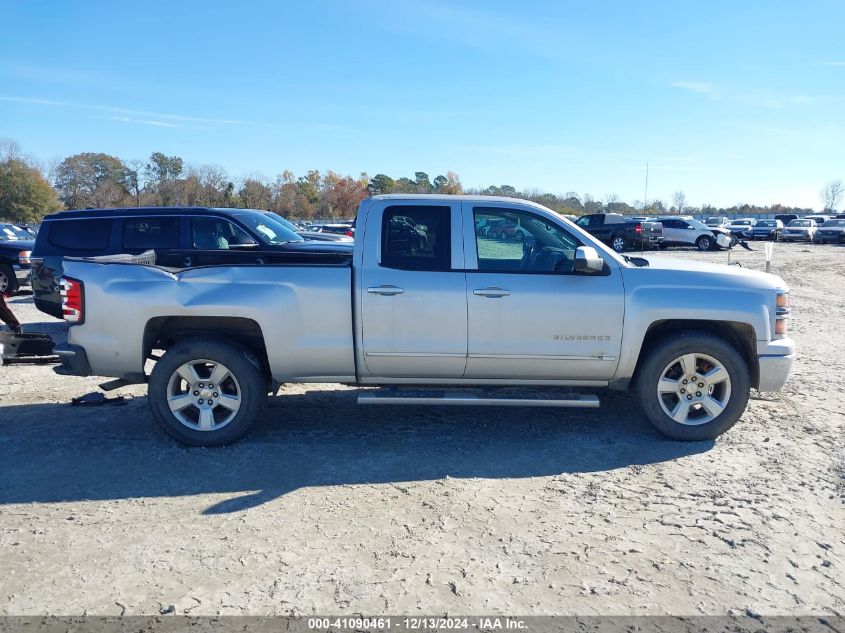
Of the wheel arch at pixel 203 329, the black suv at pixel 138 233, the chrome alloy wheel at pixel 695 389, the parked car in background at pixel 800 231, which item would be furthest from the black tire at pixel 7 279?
the parked car in background at pixel 800 231

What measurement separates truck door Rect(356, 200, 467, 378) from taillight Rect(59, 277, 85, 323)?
2.21 metres

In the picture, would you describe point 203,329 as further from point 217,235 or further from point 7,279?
point 7,279

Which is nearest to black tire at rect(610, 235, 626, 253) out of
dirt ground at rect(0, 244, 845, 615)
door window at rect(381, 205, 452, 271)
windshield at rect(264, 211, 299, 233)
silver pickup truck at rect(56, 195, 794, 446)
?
windshield at rect(264, 211, 299, 233)

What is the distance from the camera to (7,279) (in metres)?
14.3

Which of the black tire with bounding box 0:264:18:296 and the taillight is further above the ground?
the taillight

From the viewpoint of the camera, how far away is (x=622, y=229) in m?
33.4

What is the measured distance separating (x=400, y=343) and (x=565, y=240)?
63.0 inches

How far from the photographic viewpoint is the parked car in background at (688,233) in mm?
35062

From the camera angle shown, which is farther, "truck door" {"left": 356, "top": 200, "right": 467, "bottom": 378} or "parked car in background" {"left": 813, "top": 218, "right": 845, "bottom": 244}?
"parked car in background" {"left": 813, "top": 218, "right": 845, "bottom": 244}

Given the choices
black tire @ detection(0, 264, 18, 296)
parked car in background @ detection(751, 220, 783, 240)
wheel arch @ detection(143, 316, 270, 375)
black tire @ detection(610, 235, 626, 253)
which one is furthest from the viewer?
parked car in background @ detection(751, 220, 783, 240)

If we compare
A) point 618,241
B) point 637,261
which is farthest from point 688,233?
point 637,261

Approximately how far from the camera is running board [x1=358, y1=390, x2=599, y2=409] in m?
5.14

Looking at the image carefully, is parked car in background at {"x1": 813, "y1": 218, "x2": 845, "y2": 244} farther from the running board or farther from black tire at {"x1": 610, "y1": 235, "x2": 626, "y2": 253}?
the running board

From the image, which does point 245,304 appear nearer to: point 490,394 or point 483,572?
point 490,394
